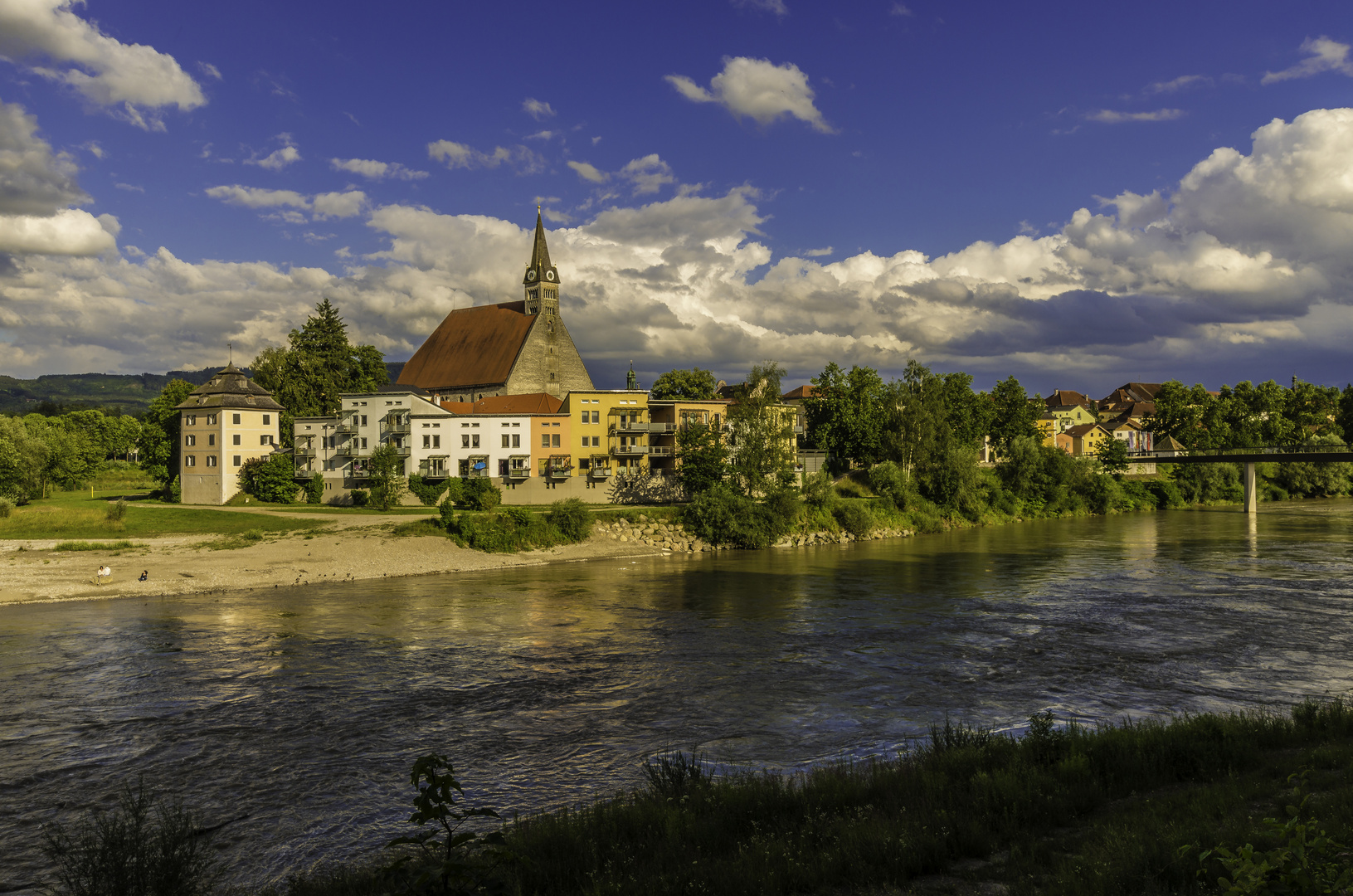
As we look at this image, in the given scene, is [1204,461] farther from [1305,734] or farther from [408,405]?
[1305,734]

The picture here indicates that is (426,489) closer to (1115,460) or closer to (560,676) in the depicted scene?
(560,676)

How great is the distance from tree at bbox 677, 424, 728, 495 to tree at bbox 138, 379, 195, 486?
4412cm

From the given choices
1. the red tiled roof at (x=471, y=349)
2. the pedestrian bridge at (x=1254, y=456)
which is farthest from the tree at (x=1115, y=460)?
the red tiled roof at (x=471, y=349)

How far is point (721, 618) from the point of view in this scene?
106 feet

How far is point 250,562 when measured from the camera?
44.8 meters

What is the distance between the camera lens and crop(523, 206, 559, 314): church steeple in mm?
94750

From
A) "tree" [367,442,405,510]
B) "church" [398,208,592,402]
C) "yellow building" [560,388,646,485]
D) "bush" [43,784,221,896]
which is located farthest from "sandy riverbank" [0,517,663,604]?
"church" [398,208,592,402]

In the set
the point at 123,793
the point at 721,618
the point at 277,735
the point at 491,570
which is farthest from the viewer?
the point at 491,570

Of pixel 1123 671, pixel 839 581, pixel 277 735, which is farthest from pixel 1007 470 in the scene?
pixel 277 735

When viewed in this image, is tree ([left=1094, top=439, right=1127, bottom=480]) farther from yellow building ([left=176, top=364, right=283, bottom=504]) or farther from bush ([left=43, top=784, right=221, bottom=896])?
bush ([left=43, top=784, right=221, bottom=896])

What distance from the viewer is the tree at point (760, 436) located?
63.0m

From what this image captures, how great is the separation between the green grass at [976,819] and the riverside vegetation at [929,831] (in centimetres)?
3

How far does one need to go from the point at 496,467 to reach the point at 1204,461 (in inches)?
3245

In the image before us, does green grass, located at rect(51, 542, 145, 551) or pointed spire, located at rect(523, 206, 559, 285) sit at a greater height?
pointed spire, located at rect(523, 206, 559, 285)
